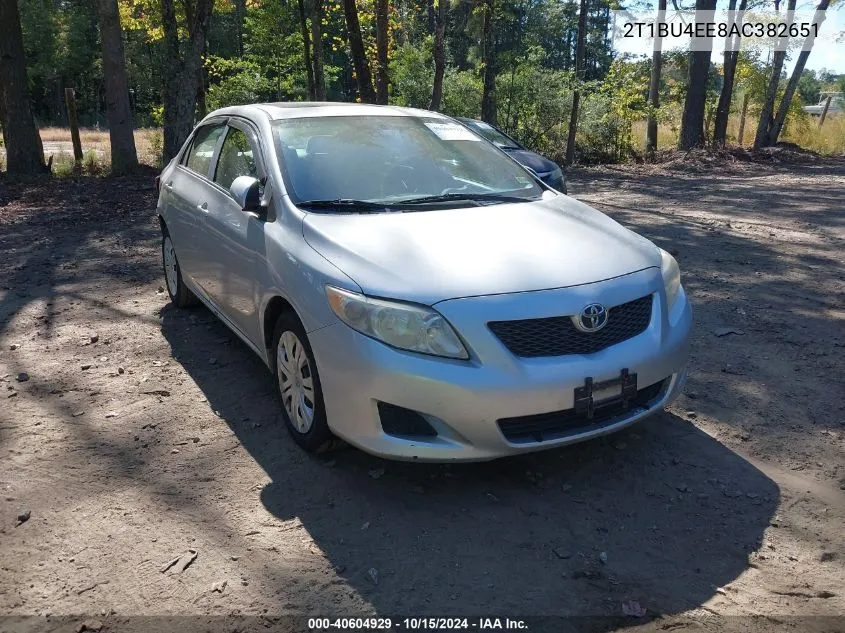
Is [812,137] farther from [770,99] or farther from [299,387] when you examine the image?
[299,387]

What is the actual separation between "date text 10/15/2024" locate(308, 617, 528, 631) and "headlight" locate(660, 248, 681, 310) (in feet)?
6.03

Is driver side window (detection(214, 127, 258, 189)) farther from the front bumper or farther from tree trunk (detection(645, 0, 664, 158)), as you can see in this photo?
tree trunk (detection(645, 0, 664, 158))

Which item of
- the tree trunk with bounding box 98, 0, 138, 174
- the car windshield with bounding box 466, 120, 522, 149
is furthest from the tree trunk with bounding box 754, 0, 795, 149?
the tree trunk with bounding box 98, 0, 138, 174

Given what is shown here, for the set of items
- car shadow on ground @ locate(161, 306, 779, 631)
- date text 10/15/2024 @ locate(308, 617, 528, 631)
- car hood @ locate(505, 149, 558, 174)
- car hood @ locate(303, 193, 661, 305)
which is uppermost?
car hood @ locate(303, 193, 661, 305)

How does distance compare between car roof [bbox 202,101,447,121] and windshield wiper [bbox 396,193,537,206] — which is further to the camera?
car roof [bbox 202,101,447,121]

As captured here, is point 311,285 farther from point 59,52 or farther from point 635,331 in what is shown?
point 59,52

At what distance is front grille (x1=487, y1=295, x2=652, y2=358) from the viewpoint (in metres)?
3.13

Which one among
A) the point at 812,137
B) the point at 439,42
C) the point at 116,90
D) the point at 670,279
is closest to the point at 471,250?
the point at 670,279

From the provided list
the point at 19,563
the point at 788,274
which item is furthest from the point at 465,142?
the point at 788,274

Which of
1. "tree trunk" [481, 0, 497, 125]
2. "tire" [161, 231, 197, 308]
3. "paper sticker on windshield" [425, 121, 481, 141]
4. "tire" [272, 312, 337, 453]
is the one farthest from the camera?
"tree trunk" [481, 0, 497, 125]

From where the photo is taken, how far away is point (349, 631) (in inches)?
103

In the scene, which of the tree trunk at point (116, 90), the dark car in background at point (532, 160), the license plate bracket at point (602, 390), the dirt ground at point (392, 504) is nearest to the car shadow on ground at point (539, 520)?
the dirt ground at point (392, 504)

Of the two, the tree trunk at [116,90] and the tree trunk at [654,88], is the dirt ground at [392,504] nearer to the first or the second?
the tree trunk at [116,90]

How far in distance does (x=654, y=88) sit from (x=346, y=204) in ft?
72.3
